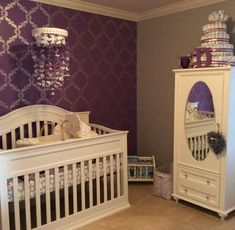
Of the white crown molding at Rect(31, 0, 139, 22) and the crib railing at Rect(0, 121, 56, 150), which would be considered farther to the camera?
the white crown molding at Rect(31, 0, 139, 22)

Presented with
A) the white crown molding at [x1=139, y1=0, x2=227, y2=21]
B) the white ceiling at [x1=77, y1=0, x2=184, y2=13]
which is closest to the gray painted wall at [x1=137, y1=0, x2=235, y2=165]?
the white crown molding at [x1=139, y1=0, x2=227, y2=21]

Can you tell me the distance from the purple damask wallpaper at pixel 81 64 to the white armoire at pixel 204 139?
1.10 meters

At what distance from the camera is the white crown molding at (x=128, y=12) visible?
10.8ft

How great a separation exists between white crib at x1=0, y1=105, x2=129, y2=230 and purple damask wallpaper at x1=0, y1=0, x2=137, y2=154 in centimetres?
25

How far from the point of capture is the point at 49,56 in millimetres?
2883

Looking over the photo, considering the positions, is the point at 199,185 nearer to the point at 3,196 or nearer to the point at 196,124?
the point at 196,124

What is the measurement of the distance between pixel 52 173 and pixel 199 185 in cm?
149

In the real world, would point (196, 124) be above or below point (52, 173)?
above

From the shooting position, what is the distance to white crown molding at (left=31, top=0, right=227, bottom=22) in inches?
129

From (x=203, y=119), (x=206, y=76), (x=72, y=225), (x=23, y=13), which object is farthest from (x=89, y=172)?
(x=23, y=13)

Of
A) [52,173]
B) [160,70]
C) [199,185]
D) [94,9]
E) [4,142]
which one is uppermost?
[94,9]

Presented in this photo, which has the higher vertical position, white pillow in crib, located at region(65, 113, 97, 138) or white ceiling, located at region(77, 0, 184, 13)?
white ceiling, located at region(77, 0, 184, 13)

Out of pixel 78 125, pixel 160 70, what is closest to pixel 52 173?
pixel 78 125

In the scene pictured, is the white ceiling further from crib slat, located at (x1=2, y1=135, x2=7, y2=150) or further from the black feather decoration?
crib slat, located at (x1=2, y1=135, x2=7, y2=150)
